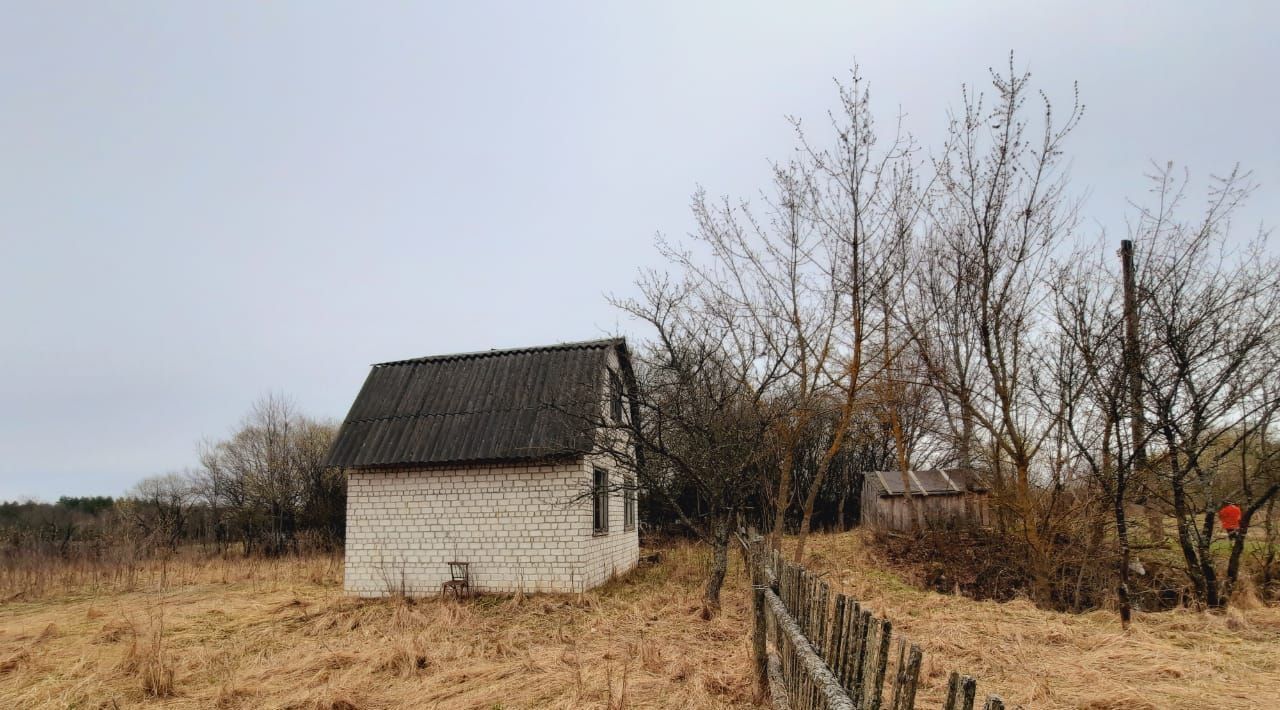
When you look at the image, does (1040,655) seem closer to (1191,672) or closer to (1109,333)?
(1191,672)

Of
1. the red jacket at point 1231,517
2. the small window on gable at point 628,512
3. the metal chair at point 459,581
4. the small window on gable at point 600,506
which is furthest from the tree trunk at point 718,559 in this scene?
the red jacket at point 1231,517

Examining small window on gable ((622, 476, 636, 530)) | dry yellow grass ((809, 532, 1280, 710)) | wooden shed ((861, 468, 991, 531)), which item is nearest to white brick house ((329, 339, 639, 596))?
small window on gable ((622, 476, 636, 530))

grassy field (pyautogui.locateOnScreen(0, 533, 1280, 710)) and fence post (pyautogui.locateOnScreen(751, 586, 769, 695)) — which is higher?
fence post (pyautogui.locateOnScreen(751, 586, 769, 695))

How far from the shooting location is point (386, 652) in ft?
24.9

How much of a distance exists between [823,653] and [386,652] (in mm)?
5595

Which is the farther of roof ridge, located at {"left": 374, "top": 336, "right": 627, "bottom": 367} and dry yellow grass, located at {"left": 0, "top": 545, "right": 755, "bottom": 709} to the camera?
roof ridge, located at {"left": 374, "top": 336, "right": 627, "bottom": 367}

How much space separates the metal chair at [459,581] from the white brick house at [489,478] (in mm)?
174

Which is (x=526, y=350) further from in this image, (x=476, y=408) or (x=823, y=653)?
(x=823, y=653)

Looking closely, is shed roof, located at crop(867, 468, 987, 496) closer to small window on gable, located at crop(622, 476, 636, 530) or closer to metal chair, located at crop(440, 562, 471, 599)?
small window on gable, located at crop(622, 476, 636, 530)

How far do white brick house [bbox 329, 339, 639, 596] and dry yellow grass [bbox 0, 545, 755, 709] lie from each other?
2.36ft

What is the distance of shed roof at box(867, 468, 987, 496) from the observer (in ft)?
52.5

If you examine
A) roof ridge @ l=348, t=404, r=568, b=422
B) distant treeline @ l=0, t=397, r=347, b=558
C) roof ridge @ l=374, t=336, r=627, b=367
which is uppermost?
roof ridge @ l=374, t=336, r=627, b=367

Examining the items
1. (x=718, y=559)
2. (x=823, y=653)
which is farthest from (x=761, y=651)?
(x=718, y=559)

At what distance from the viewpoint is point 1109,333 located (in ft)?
30.4
